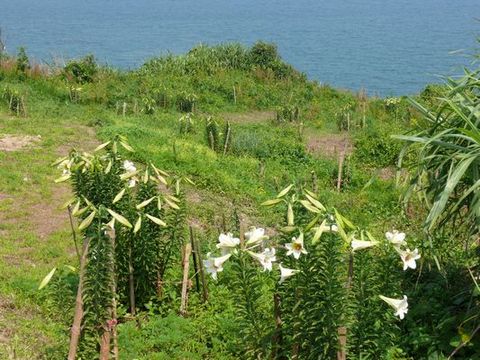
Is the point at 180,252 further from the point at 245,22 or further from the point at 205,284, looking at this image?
the point at 245,22

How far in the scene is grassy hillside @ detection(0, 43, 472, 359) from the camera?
475cm

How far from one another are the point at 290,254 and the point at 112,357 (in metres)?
1.40

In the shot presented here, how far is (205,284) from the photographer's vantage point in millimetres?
5309

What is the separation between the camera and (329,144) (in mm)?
12859

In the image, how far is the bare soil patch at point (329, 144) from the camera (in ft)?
39.3

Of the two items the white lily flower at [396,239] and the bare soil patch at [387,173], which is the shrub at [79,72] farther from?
the white lily flower at [396,239]

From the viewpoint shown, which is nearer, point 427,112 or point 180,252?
point 427,112

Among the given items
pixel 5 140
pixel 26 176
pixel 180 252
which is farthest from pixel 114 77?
pixel 180 252

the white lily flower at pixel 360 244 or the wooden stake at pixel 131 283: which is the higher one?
the white lily flower at pixel 360 244

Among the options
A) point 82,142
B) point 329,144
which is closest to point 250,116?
point 329,144

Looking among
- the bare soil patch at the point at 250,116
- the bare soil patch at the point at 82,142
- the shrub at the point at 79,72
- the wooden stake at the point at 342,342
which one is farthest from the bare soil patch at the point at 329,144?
the wooden stake at the point at 342,342

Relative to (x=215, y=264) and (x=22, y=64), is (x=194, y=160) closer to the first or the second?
(x=215, y=264)

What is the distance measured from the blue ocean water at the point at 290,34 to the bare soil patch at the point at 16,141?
11.8 meters

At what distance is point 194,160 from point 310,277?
609 cm
